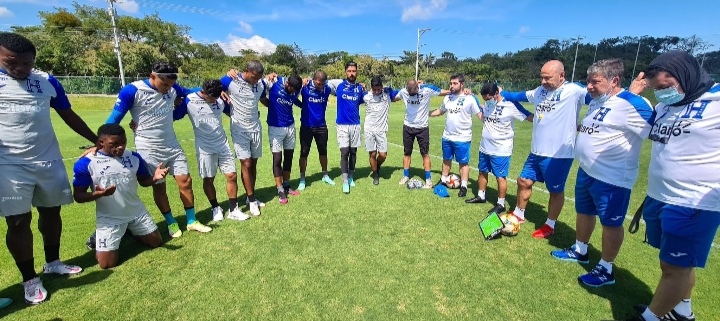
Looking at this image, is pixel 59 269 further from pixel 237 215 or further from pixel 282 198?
pixel 282 198

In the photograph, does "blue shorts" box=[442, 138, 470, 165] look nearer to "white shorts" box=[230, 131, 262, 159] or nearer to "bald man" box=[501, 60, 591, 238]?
"bald man" box=[501, 60, 591, 238]

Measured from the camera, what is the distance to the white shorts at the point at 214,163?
5223 millimetres

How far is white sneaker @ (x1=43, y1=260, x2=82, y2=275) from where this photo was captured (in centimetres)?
378

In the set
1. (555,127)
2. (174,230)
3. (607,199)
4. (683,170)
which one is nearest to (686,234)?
(683,170)

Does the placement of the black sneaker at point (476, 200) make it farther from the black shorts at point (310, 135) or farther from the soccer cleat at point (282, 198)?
the soccer cleat at point (282, 198)

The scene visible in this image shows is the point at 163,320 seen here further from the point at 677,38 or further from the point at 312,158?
the point at 677,38

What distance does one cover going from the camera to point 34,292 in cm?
335

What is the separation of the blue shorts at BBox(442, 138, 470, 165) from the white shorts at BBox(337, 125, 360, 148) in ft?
5.68

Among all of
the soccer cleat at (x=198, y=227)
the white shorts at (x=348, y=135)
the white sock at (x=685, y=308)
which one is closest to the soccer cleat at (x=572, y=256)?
the white sock at (x=685, y=308)

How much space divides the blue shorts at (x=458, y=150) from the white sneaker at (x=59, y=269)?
225 inches

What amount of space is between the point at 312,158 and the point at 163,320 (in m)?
6.73

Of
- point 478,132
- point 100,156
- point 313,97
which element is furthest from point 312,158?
point 478,132

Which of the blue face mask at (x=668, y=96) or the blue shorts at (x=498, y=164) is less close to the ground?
the blue face mask at (x=668, y=96)

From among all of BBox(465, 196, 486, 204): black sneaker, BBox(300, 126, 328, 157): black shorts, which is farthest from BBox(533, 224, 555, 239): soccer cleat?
BBox(300, 126, 328, 157): black shorts
